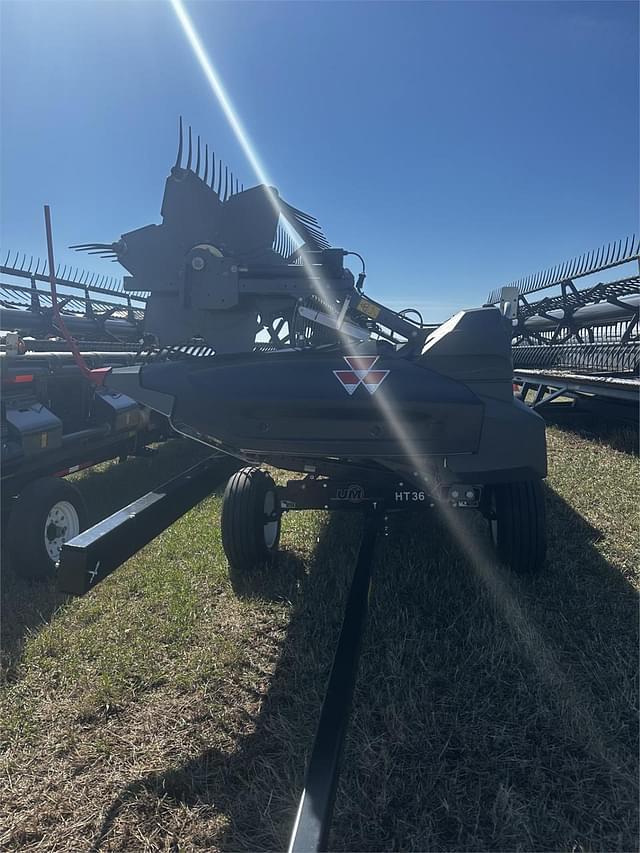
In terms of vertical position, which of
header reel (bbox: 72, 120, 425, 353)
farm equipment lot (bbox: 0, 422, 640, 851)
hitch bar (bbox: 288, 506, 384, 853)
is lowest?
farm equipment lot (bbox: 0, 422, 640, 851)

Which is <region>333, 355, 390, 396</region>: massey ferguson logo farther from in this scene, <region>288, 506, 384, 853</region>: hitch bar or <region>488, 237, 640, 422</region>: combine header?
<region>488, 237, 640, 422</region>: combine header

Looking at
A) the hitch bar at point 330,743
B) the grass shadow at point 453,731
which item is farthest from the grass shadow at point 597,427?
the hitch bar at point 330,743

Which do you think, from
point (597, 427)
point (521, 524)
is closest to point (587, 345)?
point (597, 427)

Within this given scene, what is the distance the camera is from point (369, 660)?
249cm

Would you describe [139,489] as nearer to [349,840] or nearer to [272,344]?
[272,344]

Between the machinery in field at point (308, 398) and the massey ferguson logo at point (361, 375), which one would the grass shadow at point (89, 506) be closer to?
the machinery in field at point (308, 398)

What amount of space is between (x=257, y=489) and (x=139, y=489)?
2658 mm

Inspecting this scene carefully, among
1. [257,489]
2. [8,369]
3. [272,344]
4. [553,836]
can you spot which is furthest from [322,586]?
[8,369]

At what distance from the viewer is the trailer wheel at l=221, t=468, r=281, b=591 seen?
11.0 feet

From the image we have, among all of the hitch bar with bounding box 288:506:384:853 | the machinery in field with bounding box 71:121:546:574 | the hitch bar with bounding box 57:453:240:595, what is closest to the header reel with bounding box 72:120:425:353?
the machinery in field with bounding box 71:121:546:574

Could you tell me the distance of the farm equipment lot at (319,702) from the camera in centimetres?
173

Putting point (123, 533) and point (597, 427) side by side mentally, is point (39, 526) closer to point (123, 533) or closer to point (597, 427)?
point (123, 533)

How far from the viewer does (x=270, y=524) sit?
12.1ft

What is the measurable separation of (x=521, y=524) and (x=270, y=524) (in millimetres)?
1575
